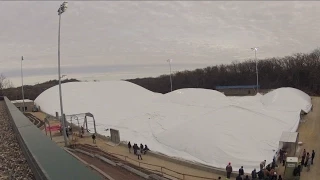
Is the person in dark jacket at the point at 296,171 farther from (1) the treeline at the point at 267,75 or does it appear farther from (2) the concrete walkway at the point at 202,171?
(1) the treeline at the point at 267,75

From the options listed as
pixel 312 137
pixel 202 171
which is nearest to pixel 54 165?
pixel 202 171

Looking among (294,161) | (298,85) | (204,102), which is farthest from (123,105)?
(298,85)

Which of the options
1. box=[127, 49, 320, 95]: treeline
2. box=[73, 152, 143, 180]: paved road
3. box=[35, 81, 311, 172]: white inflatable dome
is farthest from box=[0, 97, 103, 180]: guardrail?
box=[127, 49, 320, 95]: treeline

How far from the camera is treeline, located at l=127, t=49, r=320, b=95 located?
255ft

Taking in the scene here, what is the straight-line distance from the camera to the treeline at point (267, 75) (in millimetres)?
77625

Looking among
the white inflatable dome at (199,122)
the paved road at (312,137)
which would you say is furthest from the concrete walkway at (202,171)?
the white inflatable dome at (199,122)

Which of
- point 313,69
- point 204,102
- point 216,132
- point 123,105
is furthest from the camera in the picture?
point 313,69

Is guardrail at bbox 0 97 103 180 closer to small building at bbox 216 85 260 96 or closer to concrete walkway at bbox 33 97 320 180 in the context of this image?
concrete walkway at bbox 33 97 320 180

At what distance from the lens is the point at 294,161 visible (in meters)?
16.7

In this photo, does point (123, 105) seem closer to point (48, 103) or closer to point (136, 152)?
point (48, 103)

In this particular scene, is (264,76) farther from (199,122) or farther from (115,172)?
(115,172)

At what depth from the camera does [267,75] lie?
88.5 meters

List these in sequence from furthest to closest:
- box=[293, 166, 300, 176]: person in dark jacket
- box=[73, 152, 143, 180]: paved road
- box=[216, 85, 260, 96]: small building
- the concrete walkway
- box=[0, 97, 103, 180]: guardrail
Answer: box=[216, 85, 260, 96]: small building → the concrete walkway → box=[293, 166, 300, 176]: person in dark jacket → box=[73, 152, 143, 180]: paved road → box=[0, 97, 103, 180]: guardrail

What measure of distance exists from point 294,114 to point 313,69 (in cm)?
4978
